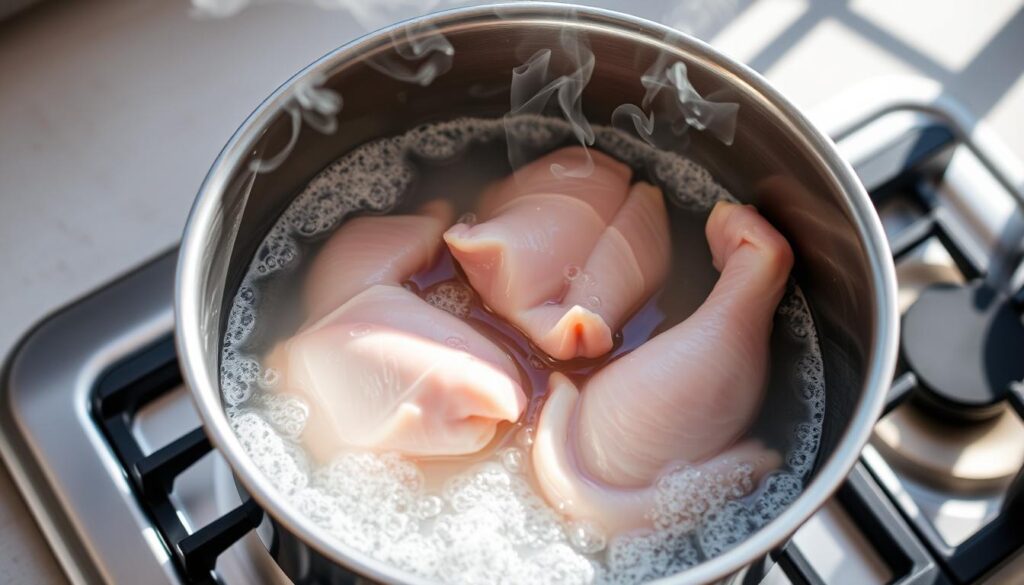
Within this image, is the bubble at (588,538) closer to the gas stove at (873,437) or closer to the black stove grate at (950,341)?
the gas stove at (873,437)

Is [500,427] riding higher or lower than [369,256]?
lower

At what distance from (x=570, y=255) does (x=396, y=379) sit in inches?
7.3

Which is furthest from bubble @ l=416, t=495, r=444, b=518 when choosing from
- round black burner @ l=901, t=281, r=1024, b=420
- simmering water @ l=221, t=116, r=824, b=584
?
round black burner @ l=901, t=281, r=1024, b=420

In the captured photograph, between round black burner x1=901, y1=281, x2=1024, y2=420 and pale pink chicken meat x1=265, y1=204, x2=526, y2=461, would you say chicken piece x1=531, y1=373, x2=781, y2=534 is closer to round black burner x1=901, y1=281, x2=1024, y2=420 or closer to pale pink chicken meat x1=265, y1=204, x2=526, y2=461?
pale pink chicken meat x1=265, y1=204, x2=526, y2=461

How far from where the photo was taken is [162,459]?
742mm

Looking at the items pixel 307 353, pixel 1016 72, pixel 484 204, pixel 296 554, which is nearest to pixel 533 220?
pixel 484 204

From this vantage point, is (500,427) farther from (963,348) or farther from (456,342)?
(963,348)

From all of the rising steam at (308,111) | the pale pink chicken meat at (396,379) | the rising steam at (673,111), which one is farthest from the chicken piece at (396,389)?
the rising steam at (673,111)

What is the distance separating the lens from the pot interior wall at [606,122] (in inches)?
27.5

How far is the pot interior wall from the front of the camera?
70cm

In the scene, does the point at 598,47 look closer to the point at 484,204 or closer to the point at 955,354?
the point at 484,204

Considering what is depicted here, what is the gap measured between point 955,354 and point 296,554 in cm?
56

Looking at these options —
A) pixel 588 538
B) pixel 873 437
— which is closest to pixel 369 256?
pixel 588 538

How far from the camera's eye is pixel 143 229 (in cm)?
92
